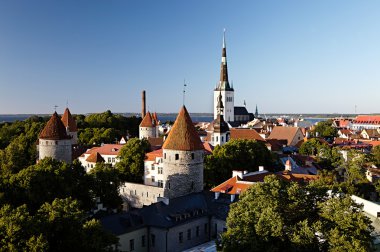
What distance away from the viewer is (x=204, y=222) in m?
29.4

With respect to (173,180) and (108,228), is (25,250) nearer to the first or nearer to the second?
(108,228)

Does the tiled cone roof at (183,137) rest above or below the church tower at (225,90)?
below

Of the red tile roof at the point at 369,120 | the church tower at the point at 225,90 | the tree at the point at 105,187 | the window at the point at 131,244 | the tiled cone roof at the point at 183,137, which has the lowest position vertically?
the window at the point at 131,244

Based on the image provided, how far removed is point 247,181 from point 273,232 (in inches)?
701

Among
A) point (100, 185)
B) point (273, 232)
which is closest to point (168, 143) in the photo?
point (100, 185)

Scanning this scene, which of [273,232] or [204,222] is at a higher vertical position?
[273,232]

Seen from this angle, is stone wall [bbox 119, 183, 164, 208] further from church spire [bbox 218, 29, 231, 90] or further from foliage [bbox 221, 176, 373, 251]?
church spire [bbox 218, 29, 231, 90]

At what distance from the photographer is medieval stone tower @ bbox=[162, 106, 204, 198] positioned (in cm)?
3278

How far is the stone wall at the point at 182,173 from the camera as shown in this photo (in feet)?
108

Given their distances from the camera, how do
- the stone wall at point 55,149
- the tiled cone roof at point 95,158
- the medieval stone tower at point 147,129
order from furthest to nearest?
the medieval stone tower at point 147,129 → the tiled cone roof at point 95,158 → the stone wall at point 55,149

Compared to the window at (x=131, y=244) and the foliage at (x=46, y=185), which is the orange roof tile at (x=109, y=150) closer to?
the foliage at (x=46, y=185)

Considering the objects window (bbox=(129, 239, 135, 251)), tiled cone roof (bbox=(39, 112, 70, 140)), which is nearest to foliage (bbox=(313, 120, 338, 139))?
tiled cone roof (bbox=(39, 112, 70, 140))

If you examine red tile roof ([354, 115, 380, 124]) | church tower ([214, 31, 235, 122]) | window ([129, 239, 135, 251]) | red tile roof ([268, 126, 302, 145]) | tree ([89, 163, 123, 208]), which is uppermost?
church tower ([214, 31, 235, 122])

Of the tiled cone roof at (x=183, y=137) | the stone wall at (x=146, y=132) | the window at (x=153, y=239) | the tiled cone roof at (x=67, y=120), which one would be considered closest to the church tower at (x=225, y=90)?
the stone wall at (x=146, y=132)
